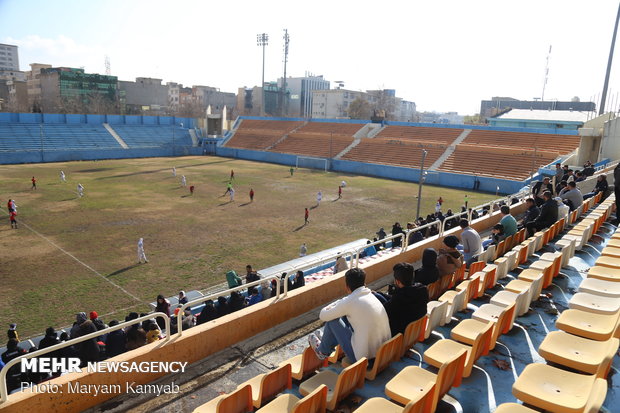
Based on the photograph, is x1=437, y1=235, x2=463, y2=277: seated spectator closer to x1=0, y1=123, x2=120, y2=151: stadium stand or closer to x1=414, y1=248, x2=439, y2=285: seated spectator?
x1=414, y1=248, x2=439, y2=285: seated spectator

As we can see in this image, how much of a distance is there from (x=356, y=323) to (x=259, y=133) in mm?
64049

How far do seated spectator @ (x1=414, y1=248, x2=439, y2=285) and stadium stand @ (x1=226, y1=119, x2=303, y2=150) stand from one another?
183 ft

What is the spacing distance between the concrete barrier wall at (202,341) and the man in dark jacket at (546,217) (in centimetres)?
482

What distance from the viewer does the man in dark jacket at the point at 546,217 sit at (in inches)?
430

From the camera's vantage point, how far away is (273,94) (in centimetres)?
13350

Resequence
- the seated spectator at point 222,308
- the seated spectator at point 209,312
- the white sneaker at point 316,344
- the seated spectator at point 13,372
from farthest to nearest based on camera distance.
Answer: the seated spectator at point 222,308, the seated spectator at point 209,312, the seated spectator at point 13,372, the white sneaker at point 316,344

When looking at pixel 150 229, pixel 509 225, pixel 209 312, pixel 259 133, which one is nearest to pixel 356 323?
pixel 209 312

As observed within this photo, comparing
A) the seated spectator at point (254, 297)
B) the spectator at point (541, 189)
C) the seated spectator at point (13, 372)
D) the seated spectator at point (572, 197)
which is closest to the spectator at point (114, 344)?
the seated spectator at point (13, 372)

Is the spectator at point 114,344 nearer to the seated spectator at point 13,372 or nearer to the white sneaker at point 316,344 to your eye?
the seated spectator at point 13,372

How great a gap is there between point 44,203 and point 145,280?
16.6 meters

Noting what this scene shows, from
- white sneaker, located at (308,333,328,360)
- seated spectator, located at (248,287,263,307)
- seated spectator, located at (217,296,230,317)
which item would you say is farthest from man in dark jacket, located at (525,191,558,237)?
white sneaker, located at (308,333,328,360)

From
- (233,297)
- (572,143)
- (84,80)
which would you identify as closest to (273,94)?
(84,80)

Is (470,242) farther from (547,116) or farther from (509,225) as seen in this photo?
(547,116)

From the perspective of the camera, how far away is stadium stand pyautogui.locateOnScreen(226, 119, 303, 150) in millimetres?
63250
